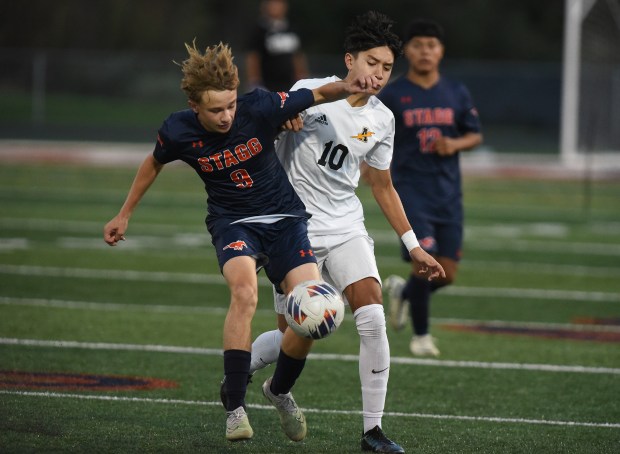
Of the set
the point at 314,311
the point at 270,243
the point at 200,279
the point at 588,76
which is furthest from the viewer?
the point at 588,76

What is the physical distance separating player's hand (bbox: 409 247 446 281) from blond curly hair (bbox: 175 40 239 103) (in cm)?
128

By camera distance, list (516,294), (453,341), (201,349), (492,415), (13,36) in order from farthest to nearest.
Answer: (13,36) < (516,294) < (453,341) < (201,349) < (492,415)

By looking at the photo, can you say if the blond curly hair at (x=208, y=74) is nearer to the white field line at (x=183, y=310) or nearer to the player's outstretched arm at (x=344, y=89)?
the player's outstretched arm at (x=344, y=89)

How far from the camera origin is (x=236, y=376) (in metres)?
6.09

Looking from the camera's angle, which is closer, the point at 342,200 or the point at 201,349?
the point at 342,200

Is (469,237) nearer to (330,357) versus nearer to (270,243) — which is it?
(330,357)

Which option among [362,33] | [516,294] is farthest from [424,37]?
[516,294]

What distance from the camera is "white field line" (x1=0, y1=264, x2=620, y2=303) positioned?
12828 mm

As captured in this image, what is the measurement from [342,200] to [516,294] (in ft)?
21.0

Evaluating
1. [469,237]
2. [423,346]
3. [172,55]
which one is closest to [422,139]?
[423,346]

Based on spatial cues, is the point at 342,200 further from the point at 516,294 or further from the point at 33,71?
the point at 33,71

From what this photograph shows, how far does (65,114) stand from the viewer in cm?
3625

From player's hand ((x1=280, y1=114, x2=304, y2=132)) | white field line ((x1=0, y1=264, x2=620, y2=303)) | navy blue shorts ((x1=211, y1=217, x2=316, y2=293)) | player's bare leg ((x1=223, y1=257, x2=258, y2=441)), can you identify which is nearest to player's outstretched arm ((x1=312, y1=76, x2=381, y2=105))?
player's hand ((x1=280, y1=114, x2=304, y2=132))

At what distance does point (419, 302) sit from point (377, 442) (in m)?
3.57
